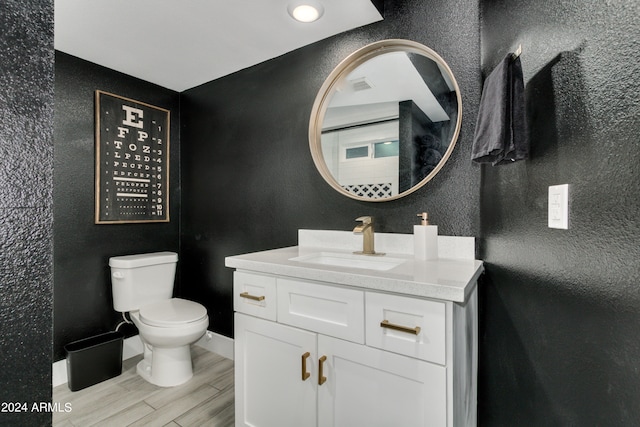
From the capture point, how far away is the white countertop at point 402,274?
98 cm

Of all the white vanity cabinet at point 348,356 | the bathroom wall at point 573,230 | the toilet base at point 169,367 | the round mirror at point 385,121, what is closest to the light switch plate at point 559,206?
the bathroom wall at point 573,230

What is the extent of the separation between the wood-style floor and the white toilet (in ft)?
0.30

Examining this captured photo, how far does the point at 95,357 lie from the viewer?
6.75 ft

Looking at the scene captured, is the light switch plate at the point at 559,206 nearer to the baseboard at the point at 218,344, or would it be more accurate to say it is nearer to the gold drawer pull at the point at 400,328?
the gold drawer pull at the point at 400,328

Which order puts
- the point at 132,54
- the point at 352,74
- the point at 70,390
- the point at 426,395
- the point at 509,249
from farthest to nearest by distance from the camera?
the point at 132,54
the point at 70,390
the point at 352,74
the point at 509,249
the point at 426,395

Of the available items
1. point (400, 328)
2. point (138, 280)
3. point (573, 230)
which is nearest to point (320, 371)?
point (400, 328)

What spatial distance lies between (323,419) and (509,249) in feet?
3.18

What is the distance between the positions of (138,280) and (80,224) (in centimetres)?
56

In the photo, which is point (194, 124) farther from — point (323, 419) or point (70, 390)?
point (323, 419)

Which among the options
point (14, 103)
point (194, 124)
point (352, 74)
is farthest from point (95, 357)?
point (352, 74)

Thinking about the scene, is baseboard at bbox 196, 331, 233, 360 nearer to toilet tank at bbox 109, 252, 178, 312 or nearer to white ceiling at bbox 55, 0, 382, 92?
toilet tank at bbox 109, 252, 178, 312

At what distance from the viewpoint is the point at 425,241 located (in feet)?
4.74

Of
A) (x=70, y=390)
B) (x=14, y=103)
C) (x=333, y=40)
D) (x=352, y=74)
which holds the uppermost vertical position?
(x=333, y=40)

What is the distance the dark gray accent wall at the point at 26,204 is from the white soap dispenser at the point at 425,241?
130 centimetres
